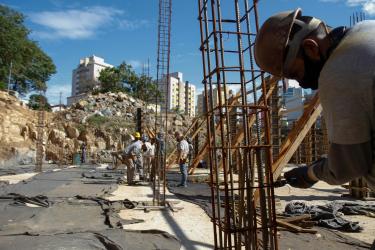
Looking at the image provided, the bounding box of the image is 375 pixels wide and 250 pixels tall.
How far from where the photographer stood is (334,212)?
22.0 ft

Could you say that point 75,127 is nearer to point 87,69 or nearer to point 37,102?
point 37,102

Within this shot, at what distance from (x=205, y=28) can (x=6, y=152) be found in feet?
87.2

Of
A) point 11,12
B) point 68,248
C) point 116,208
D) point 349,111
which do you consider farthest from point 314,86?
point 11,12

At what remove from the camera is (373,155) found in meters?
1.38

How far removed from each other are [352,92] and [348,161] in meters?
0.26

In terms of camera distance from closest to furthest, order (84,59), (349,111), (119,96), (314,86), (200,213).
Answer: (349,111) → (314,86) → (200,213) → (119,96) → (84,59)

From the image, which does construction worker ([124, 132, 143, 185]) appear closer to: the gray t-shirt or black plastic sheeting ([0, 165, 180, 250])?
black plastic sheeting ([0, 165, 180, 250])

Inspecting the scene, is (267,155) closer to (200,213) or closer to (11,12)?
(200,213)

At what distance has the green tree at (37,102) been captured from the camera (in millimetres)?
45472

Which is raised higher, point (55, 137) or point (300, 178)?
point (55, 137)

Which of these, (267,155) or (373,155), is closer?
(373,155)

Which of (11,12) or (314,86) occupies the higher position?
(11,12)

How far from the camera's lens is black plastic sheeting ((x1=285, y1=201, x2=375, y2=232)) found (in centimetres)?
596

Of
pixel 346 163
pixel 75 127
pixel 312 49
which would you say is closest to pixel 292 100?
pixel 312 49
